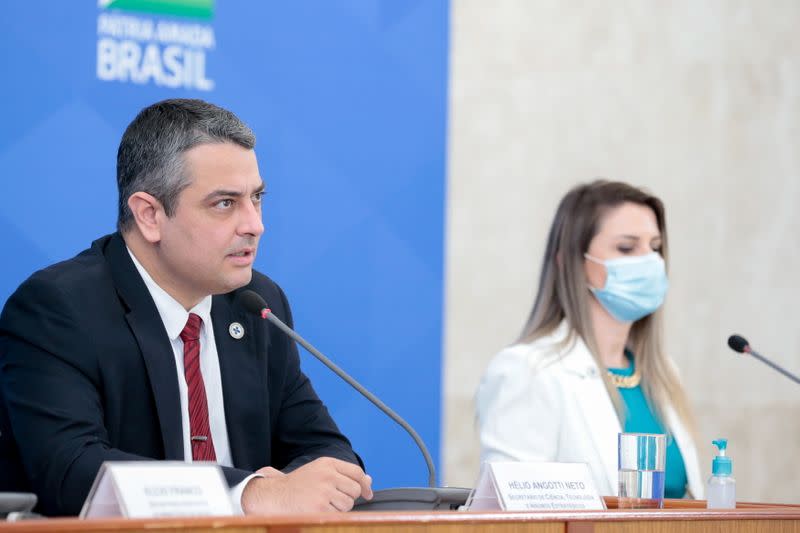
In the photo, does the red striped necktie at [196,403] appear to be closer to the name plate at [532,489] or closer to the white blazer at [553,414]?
the name plate at [532,489]

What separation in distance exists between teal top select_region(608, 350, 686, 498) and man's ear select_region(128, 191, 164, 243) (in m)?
1.49

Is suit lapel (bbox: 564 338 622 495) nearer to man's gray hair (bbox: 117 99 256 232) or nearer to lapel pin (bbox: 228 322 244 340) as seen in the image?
lapel pin (bbox: 228 322 244 340)

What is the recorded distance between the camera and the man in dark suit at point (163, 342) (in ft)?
6.60

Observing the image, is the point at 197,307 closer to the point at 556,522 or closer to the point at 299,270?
the point at 556,522

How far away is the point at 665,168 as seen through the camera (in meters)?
4.59

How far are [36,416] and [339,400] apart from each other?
168 centimetres

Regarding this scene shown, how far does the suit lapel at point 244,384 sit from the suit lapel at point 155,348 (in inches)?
5.5

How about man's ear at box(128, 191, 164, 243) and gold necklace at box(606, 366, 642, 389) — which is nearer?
man's ear at box(128, 191, 164, 243)

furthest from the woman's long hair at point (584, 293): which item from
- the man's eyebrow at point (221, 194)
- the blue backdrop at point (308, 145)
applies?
the man's eyebrow at point (221, 194)

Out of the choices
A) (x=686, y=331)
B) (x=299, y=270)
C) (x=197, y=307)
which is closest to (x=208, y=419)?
(x=197, y=307)

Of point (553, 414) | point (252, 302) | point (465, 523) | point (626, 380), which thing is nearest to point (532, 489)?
point (465, 523)

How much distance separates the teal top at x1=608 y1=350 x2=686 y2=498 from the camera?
3.17 m

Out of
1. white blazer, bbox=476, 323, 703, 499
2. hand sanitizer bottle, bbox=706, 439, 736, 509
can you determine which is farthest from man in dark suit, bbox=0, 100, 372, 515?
white blazer, bbox=476, 323, 703, 499

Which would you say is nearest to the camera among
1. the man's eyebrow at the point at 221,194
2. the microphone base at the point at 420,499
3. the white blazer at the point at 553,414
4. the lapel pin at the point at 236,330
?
the microphone base at the point at 420,499
